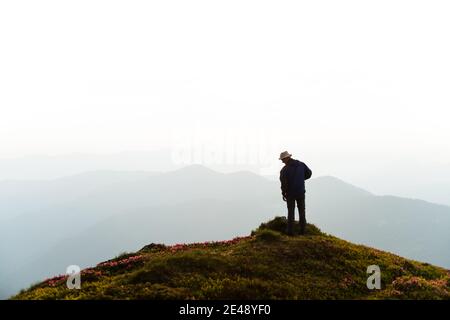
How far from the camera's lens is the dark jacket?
24.0m

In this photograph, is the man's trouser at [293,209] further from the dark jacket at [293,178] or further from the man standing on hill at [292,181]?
the dark jacket at [293,178]

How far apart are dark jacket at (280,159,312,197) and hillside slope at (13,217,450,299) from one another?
234 centimetres

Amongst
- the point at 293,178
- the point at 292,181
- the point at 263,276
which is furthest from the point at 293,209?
the point at 263,276

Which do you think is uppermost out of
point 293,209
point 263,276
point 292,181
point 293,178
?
point 293,178

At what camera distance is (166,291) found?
15320 mm

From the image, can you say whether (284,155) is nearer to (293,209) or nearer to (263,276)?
(293,209)

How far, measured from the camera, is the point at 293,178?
79.2 feet

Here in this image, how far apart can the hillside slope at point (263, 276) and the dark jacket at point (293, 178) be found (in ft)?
7.69

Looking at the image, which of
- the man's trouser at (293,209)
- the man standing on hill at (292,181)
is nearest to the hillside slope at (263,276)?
the man's trouser at (293,209)

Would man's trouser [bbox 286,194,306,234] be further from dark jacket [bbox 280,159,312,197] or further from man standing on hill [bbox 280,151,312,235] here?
dark jacket [bbox 280,159,312,197]

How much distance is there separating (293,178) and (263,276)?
7444 mm
